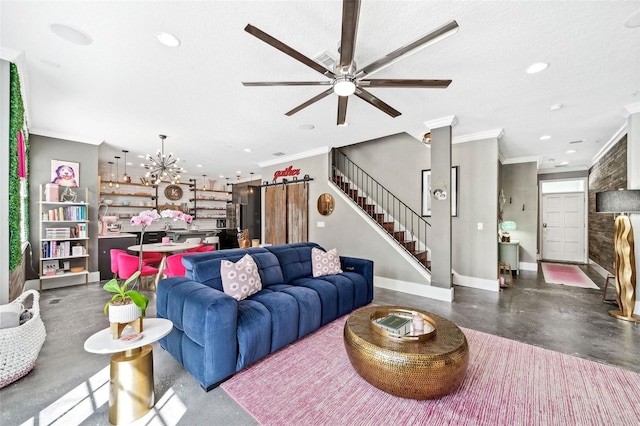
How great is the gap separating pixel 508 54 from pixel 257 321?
341cm

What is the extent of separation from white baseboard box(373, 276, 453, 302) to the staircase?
21.8 inches

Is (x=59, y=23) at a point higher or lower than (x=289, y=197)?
higher

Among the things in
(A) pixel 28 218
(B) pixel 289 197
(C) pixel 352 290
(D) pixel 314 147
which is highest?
(D) pixel 314 147

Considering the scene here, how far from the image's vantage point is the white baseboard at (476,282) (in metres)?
4.86

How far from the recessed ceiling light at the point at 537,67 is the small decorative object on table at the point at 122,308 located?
13.3 feet

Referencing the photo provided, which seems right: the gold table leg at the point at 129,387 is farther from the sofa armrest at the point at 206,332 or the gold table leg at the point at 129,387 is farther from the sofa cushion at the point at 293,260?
the sofa cushion at the point at 293,260

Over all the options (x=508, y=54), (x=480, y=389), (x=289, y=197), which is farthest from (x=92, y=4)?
(x=289, y=197)

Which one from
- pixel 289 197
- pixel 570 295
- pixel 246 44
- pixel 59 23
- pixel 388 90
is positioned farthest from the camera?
pixel 289 197

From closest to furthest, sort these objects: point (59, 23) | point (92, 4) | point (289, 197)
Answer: point (92, 4), point (59, 23), point (289, 197)

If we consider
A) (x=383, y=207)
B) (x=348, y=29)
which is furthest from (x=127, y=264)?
(x=383, y=207)

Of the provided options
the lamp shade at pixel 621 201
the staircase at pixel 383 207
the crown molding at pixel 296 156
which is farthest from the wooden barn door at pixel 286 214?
the lamp shade at pixel 621 201

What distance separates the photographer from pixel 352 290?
3.52 metres

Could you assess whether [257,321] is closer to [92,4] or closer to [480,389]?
[480,389]

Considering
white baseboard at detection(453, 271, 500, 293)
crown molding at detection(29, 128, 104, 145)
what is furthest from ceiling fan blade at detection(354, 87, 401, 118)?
crown molding at detection(29, 128, 104, 145)
